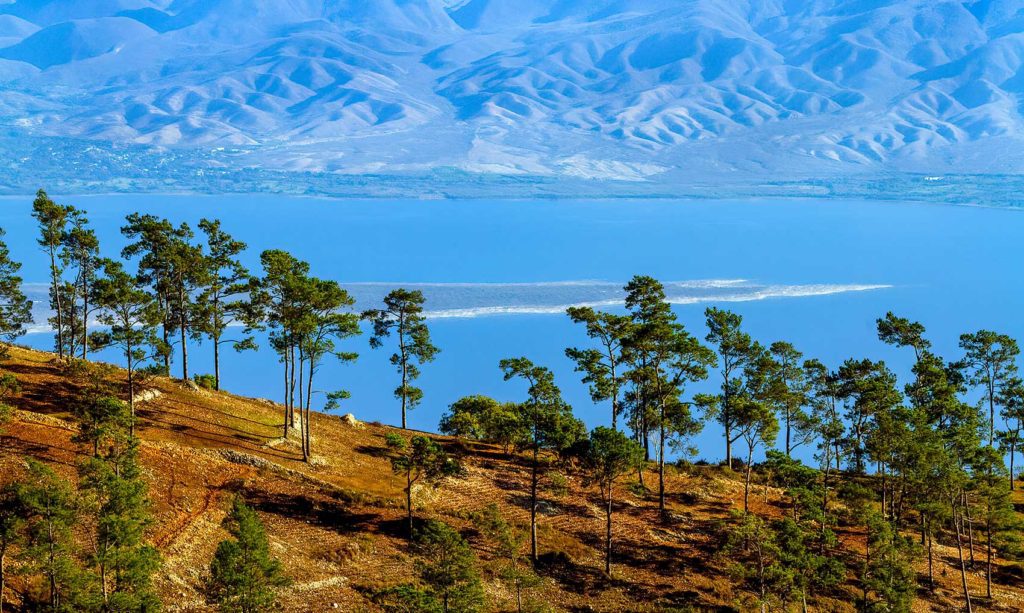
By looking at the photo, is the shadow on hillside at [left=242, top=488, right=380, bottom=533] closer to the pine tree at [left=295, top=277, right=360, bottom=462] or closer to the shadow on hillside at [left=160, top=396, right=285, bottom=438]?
the pine tree at [left=295, top=277, right=360, bottom=462]

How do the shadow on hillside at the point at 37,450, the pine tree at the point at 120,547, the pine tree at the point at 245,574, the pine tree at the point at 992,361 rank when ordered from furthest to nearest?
the pine tree at the point at 992,361
the shadow on hillside at the point at 37,450
the pine tree at the point at 245,574
the pine tree at the point at 120,547

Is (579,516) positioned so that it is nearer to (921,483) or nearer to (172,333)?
(921,483)

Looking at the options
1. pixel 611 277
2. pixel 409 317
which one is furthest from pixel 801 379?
pixel 611 277

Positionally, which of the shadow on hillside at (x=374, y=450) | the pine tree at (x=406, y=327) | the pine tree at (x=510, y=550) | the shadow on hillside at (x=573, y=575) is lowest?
the shadow on hillside at (x=573, y=575)

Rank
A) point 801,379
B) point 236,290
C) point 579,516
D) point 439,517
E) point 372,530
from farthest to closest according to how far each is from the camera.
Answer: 1. point 801,379
2. point 236,290
3. point 579,516
4. point 439,517
5. point 372,530

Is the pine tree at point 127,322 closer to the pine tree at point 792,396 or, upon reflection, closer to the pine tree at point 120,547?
the pine tree at point 120,547

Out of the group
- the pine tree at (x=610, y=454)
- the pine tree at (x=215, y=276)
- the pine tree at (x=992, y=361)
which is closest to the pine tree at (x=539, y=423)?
the pine tree at (x=610, y=454)

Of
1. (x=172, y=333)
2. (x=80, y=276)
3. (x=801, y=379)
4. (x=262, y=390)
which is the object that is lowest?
(x=262, y=390)
